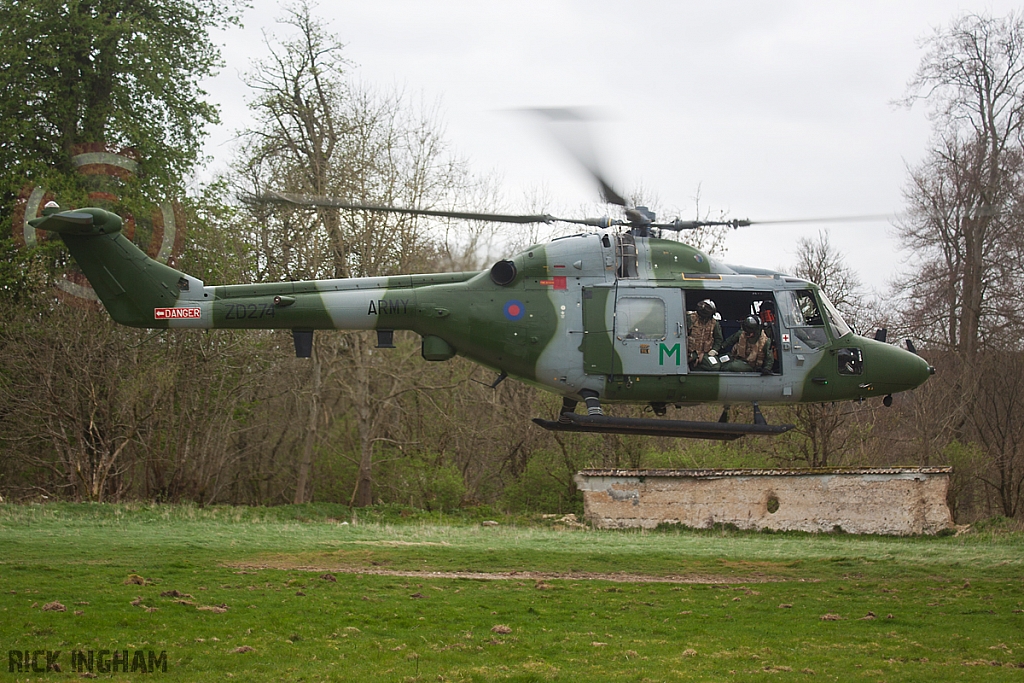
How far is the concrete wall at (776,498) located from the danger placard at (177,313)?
14.5 meters

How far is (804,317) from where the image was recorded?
1416cm

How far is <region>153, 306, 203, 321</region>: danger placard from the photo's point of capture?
44.8 ft

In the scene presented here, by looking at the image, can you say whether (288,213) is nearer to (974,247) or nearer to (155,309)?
(155,309)

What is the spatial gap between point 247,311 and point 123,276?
6.13ft

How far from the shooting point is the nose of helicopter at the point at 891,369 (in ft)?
47.2

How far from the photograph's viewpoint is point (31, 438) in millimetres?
27375

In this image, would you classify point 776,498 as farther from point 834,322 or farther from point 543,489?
point 834,322

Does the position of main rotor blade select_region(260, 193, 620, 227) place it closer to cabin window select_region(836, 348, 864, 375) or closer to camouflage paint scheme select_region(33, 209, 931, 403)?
camouflage paint scheme select_region(33, 209, 931, 403)

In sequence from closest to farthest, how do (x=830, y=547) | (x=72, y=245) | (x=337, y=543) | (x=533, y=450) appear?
(x=72, y=245) → (x=337, y=543) → (x=830, y=547) → (x=533, y=450)

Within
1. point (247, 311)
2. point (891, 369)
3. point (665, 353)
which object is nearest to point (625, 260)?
point (665, 353)

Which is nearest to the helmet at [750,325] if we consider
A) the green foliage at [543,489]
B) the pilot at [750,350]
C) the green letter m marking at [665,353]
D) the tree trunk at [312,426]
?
the pilot at [750,350]

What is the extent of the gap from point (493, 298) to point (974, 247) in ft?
85.8

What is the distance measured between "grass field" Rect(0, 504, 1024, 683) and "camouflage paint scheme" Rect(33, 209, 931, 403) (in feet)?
11.2

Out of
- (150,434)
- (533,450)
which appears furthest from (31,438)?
(533,450)
